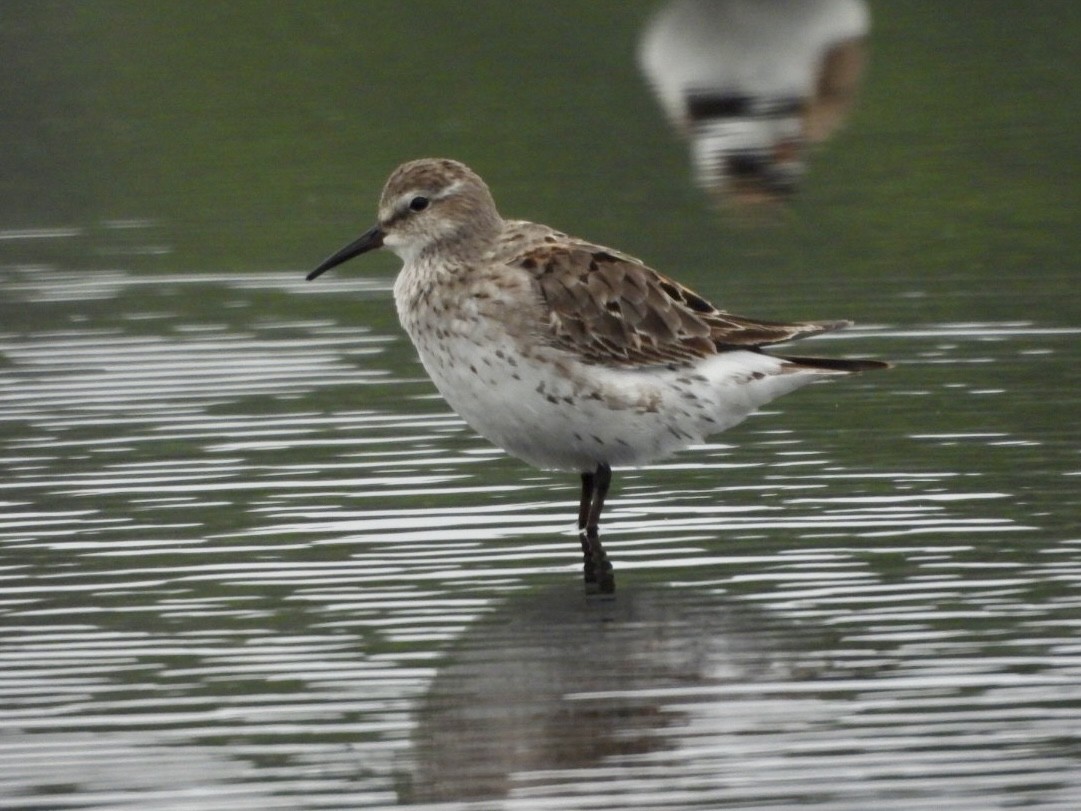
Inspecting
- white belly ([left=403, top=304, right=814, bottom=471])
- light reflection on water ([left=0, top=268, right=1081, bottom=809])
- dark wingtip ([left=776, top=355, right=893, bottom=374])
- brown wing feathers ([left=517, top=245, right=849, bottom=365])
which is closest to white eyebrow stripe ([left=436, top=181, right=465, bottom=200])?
brown wing feathers ([left=517, top=245, right=849, bottom=365])

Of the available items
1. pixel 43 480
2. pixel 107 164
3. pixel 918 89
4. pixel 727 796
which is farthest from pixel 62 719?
pixel 918 89

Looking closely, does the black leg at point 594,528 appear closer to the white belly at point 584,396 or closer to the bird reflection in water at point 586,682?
the white belly at point 584,396

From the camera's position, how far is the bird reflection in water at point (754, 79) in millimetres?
20312

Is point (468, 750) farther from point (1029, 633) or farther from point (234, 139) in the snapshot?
point (234, 139)

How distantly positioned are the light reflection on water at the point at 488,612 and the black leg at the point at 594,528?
0.37 feet

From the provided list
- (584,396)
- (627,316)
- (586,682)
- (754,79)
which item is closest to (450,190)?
(627,316)

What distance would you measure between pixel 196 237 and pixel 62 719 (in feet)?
33.2

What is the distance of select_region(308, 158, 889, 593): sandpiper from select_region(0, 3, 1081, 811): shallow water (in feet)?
1.65

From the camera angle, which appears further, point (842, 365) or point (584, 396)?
point (842, 365)

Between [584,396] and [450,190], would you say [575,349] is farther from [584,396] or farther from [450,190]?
[450,190]

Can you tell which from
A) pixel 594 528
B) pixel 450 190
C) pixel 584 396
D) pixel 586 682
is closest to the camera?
pixel 586 682

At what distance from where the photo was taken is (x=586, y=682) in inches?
350

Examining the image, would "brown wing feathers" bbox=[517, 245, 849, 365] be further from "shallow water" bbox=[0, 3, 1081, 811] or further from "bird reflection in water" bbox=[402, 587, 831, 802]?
"bird reflection in water" bbox=[402, 587, 831, 802]

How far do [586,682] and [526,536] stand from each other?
2274 mm
